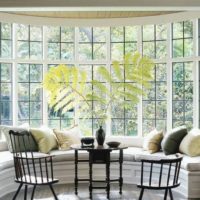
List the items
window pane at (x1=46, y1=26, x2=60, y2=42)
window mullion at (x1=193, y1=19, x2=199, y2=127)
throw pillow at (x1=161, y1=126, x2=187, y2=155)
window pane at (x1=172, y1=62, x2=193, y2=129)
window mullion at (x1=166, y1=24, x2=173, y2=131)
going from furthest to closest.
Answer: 1. window pane at (x1=46, y1=26, x2=60, y2=42)
2. window mullion at (x1=166, y1=24, x2=173, y2=131)
3. window pane at (x1=172, y1=62, x2=193, y2=129)
4. window mullion at (x1=193, y1=19, x2=199, y2=127)
5. throw pillow at (x1=161, y1=126, x2=187, y2=155)

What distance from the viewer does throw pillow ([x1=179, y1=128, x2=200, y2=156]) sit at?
6.11 metres

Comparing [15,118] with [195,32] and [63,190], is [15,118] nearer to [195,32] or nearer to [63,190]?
[63,190]

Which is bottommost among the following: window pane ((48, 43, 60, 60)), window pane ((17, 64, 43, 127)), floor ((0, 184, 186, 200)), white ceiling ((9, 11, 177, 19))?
floor ((0, 184, 186, 200))

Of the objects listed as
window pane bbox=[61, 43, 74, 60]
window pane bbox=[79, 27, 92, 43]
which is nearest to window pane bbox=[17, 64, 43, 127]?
window pane bbox=[61, 43, 74, 60]

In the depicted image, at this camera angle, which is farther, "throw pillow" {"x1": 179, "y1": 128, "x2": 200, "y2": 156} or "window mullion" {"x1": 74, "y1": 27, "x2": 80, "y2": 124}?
"window mullion" {"x1": 74, "y1": 27, "x2": 80, "y2": 124}

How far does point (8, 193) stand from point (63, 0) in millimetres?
2686

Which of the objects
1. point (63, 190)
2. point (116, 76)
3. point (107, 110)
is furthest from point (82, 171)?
point (116, 76)

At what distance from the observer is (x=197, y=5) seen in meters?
5.53

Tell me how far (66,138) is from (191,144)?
1973 millimetres

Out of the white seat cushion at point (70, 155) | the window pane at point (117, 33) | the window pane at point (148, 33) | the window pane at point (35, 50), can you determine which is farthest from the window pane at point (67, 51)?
the white seat cushion at point (70, 155)

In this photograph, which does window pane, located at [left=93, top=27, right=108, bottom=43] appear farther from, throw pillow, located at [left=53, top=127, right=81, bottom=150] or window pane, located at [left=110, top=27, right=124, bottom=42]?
throw pillow, located at [left=53, top=127, right=81, bottom=150]

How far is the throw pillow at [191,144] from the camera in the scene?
20.0 feet

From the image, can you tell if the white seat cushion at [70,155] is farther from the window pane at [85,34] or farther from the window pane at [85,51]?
the window pane at [85,34]

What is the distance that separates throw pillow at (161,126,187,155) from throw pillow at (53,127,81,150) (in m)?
1.41
